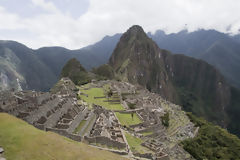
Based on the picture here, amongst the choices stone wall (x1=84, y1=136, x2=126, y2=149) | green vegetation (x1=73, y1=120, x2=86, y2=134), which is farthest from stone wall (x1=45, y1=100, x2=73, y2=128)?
stone wall (x1=84, y1=136, x2=126, y2=149)

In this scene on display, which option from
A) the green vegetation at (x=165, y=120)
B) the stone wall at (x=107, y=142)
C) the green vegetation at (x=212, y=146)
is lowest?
the green vegetation at (x=212, y=146)

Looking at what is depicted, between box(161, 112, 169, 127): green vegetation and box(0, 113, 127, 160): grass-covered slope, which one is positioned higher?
box(0, 113, 127, 160): grass-covered slope

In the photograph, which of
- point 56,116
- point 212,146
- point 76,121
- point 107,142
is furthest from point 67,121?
point 212,146

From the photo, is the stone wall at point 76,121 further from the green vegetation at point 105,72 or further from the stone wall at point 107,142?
the green vegetation at point 105,72

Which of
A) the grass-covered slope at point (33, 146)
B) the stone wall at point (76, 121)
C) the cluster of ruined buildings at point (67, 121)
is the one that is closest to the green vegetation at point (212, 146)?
the cluster of ruined buildings at point (67, 121)

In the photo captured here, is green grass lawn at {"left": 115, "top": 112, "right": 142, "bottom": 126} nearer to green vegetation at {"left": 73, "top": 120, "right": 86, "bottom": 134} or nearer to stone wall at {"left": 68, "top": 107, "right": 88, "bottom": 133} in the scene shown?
stone wall at {"left": 68, "top": 107, "right": 88, "bottom": 133}

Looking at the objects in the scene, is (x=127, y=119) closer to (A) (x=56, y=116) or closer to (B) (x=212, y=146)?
(A) (x=56, y=116)

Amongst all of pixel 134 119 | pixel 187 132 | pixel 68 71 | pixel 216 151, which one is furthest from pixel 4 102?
pixel 68 71

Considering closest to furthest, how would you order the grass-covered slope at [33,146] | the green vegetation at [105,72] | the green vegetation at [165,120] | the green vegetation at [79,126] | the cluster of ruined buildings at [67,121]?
the grass-covered slope at [33,146] → the cluster of ruined buildings at [67,121] → the green vegetation at [79,126] → the green vegetation at [165,120] → the green vegetation at [105,72]
